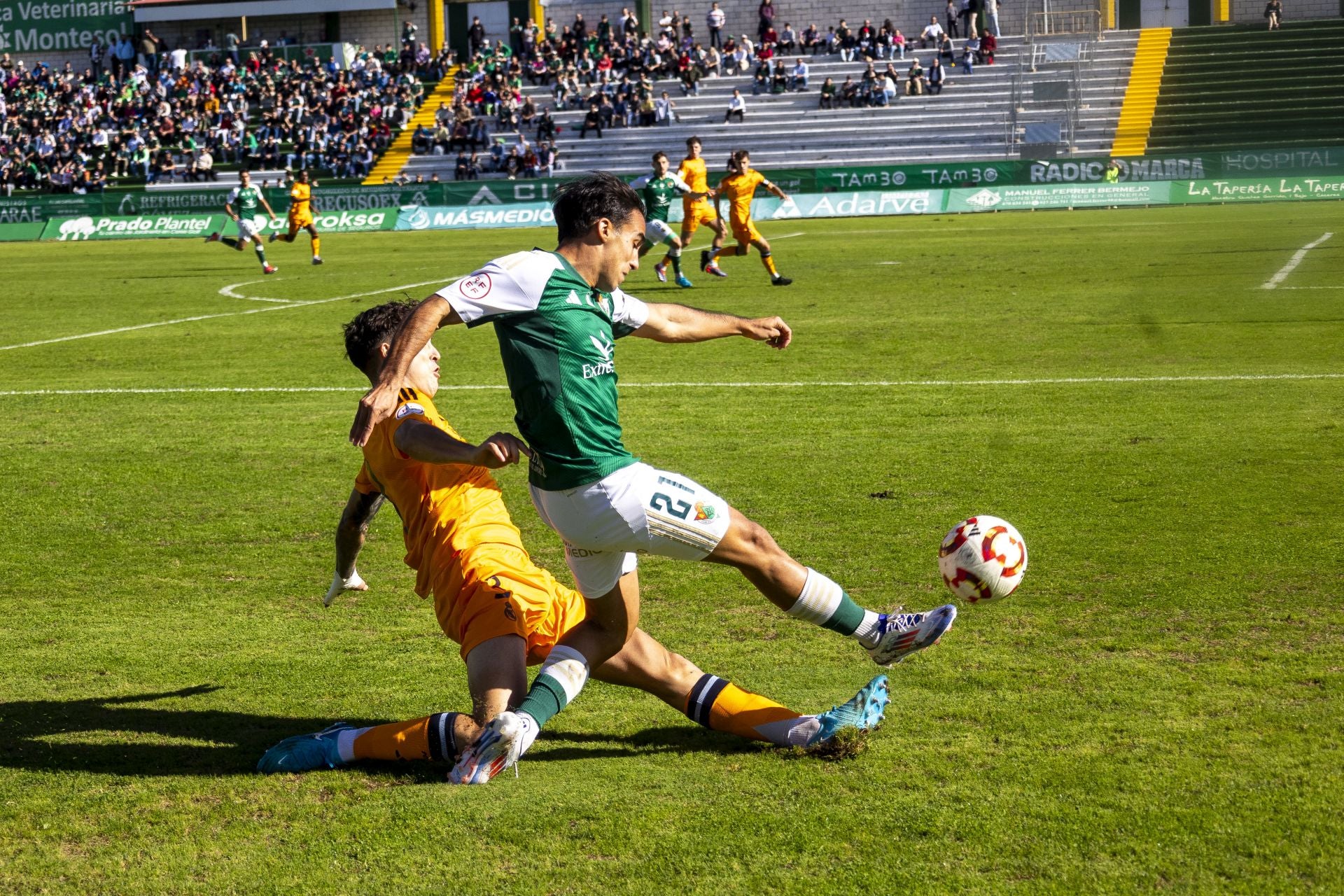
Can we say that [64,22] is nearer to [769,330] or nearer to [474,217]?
[474,217]

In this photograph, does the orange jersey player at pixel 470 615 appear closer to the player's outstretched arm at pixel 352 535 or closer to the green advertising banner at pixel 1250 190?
the player's outstretched arm at pixel 352 535

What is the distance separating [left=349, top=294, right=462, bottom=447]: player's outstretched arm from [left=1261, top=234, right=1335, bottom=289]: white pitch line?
621 inches

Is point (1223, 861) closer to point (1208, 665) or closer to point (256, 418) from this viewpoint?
point (1208, 665)

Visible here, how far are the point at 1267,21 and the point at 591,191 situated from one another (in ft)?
164

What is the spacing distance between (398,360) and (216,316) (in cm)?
1637

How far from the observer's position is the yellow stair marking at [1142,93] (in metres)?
42.8

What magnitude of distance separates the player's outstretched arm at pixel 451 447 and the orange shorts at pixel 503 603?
0.47 metres

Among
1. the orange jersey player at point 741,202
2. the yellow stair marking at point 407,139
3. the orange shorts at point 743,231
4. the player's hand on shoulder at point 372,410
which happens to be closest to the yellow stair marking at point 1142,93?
the orange jersey player at point 741,202

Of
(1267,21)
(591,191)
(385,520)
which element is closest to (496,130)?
(1267,21)

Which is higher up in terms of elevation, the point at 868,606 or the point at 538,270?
the point at 538,270

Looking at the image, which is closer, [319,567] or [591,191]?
[591,191]

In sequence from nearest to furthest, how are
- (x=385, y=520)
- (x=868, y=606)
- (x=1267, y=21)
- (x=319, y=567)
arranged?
(x=868, y=606)
(x=319, y=567)
(x=385, y=520)
(x=1267, y=21)

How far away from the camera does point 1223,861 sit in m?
3.79

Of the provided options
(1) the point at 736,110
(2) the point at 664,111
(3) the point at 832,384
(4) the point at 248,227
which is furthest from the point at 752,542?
(2) the point at 664,111
